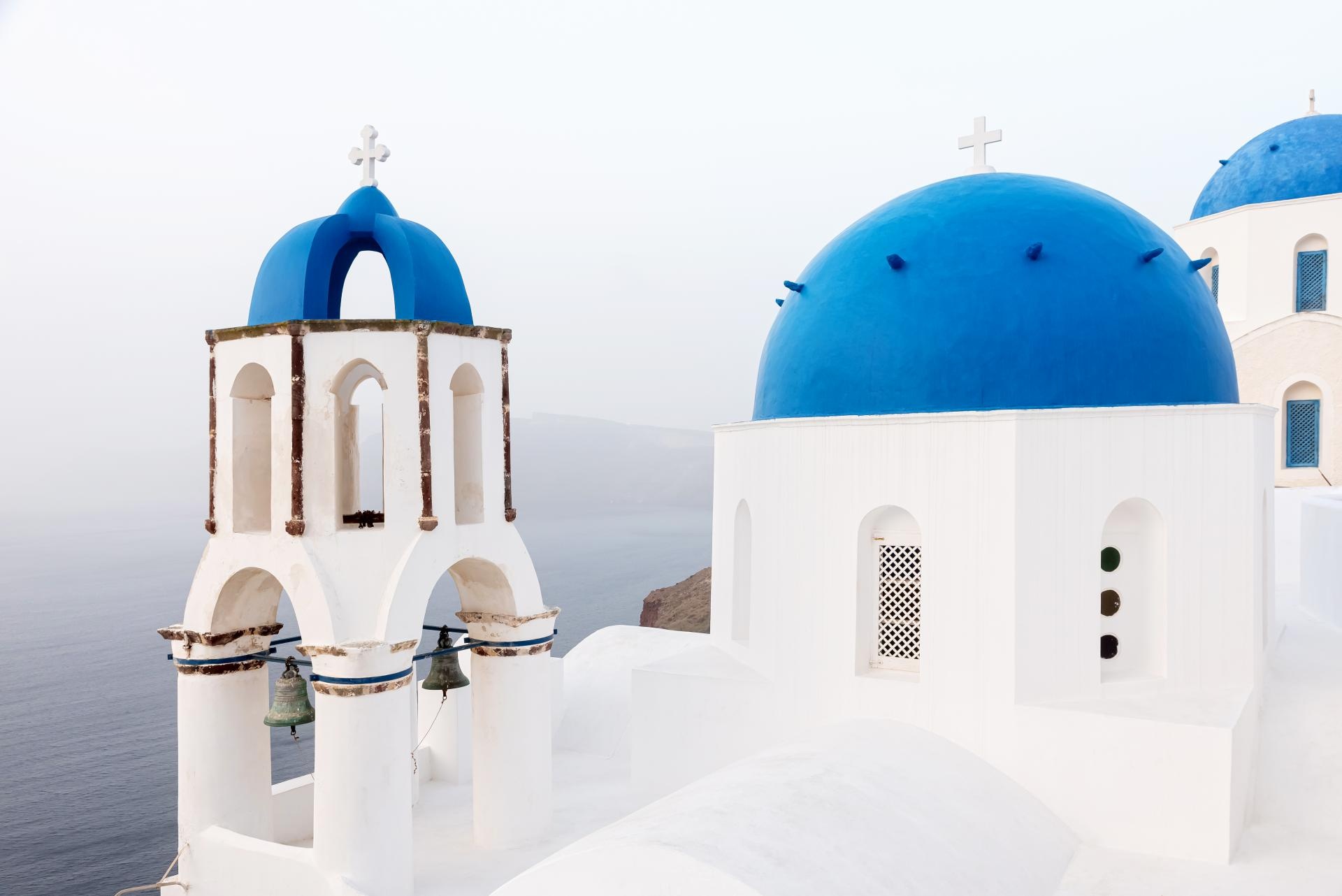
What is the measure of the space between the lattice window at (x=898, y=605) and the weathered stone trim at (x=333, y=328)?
165 inches

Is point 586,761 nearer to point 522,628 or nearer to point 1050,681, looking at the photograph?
point 522,628

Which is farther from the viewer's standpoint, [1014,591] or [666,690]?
[666,690]

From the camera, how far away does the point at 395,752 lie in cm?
733

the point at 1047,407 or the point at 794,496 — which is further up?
the point at 1047,407

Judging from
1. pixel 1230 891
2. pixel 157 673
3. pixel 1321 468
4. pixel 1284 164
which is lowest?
pixel 157 673

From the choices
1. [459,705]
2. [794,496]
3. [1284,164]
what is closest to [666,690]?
[794,496]

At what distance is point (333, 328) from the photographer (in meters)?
7.55

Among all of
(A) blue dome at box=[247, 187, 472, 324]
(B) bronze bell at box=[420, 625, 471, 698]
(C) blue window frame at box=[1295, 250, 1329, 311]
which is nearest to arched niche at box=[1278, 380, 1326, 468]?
(C) blue window frame at box=[1295, 250, 1329, 311]

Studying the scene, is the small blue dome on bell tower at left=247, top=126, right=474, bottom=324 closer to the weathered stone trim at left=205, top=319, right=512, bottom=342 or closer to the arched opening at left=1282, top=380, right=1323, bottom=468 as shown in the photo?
the weathered stone trim at left=205, top=319, right=512, bottom=342

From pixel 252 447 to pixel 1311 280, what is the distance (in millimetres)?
19955

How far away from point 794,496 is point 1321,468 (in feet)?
48.7

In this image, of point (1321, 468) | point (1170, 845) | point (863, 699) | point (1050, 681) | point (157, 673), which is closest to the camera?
point (1170, 845)

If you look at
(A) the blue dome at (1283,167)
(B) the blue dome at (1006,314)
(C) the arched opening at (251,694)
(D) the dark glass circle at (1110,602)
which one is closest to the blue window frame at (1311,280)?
(A) the blue dome at (1283,167)

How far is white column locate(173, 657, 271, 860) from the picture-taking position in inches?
313
